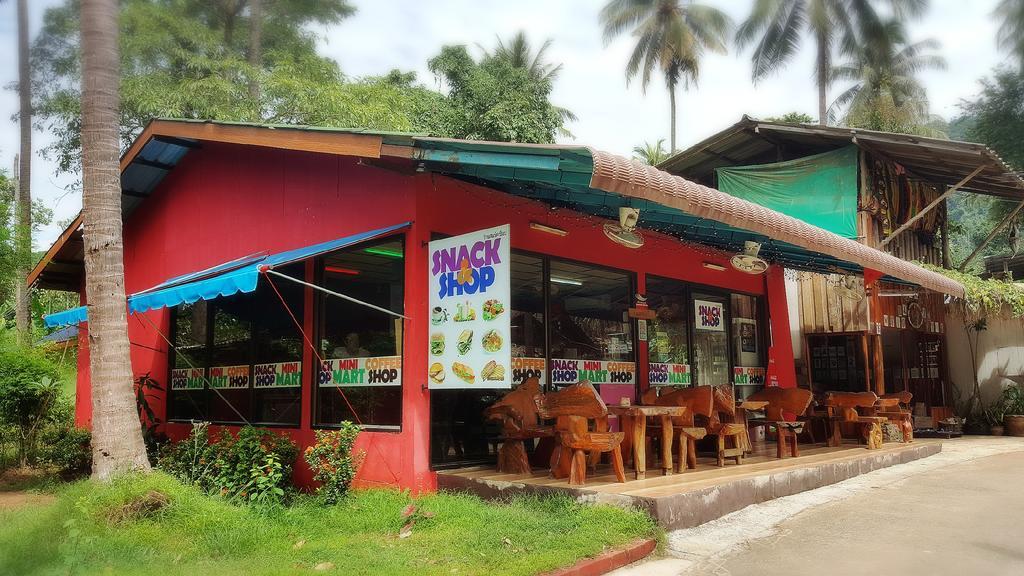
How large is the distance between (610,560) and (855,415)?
6.58 m

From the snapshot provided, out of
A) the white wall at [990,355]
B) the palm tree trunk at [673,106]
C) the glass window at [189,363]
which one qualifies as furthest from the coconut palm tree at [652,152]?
the glass window at [189,363]

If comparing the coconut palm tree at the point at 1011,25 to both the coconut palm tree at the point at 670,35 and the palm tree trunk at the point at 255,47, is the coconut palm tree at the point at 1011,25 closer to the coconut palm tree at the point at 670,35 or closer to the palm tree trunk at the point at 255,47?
the palm tree trunk at the point at 255,47

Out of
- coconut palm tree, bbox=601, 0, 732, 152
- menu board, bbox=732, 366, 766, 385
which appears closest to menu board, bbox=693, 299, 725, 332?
menu board, bbox=732, 366, 766, 385

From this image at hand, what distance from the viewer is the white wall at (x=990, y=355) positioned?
1545 centimetres

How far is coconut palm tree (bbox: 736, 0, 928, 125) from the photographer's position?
26188 millimetres

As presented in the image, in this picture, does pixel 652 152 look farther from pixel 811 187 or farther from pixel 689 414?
pixel 689 414

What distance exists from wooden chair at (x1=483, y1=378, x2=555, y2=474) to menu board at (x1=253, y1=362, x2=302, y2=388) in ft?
9.22

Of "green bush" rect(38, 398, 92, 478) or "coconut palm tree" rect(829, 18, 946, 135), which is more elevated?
"coconut palm tree" rect(829, 18, 946, 135)

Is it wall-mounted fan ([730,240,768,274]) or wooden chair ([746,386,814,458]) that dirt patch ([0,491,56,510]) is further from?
wall-mounted fan ([730,240,768,274])

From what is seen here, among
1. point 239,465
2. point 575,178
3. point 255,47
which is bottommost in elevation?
point 239,465

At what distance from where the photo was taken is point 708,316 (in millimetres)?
11078

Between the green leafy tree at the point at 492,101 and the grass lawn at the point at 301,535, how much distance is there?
1952 cm

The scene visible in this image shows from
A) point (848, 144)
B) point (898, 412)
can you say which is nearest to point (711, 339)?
point (898, 412)

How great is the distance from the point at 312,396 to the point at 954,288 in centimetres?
1017
